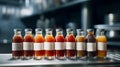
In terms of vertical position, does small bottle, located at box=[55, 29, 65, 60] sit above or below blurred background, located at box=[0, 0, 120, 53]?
below

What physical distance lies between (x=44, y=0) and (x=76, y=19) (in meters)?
0.37

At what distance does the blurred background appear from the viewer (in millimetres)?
2459

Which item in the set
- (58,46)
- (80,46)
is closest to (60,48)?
(58,46)

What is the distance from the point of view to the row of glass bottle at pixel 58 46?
194 centimetres

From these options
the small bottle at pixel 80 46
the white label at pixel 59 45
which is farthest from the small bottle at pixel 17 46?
the small bottle at pixel 80 46

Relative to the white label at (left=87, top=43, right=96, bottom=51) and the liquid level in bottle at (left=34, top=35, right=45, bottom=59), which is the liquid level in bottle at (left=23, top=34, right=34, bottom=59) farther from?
the white label at (left=87, top=43, right=96, bottom=51)

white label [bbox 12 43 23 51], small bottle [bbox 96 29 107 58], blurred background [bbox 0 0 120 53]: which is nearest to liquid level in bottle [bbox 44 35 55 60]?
white label [bbox 12 43 23 51]

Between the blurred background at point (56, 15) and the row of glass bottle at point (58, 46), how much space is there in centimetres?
48

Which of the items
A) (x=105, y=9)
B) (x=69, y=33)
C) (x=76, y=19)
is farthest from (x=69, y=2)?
(x=69, y=33)

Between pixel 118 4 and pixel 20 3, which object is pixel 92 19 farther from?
pixel 20 3

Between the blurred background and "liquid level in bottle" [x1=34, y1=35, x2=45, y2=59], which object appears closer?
"liquid level in bottle" [x1=34, y1=35, x2=45, y2=59]

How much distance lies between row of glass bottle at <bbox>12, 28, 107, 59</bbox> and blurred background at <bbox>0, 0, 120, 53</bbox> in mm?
→ 484

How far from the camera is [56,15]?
8.20ft

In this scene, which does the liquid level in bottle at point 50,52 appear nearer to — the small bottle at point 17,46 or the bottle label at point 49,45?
the bottle label at point 49,45
